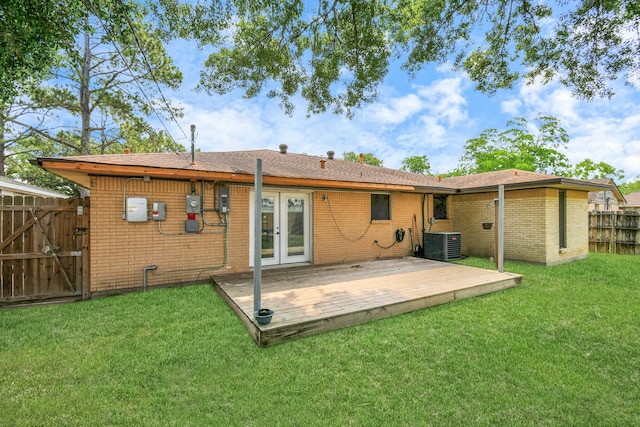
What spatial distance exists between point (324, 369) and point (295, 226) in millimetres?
4767

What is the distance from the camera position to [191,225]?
5.75 meters

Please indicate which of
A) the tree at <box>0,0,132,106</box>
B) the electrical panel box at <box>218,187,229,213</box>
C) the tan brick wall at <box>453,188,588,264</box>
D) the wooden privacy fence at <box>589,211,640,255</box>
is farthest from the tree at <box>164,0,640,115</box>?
the wooden privacy fence at <box>589,211,640,255</box>

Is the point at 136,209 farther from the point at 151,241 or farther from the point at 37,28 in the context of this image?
the point at 37,28

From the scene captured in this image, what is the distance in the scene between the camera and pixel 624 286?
593cm

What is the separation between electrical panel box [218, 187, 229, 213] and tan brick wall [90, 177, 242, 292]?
0.65ft

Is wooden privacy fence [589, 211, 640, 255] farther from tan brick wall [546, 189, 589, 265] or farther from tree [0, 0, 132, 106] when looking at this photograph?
tree [0, 0, 132, 106]

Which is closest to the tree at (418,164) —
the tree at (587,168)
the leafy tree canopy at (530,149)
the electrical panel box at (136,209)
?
the leafy tree canopy at (530,149)

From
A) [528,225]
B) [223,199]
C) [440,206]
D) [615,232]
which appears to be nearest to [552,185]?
[528,225]

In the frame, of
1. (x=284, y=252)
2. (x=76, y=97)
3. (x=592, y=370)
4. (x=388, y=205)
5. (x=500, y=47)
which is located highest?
(x=76, y=97)

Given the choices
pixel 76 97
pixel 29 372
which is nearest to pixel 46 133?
pixel 76 97

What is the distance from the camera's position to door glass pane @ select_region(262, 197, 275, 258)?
6906 mm

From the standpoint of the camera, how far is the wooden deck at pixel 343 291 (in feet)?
12.0

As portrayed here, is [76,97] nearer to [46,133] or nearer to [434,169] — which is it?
[46,133]

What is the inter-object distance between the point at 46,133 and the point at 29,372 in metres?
15.0
